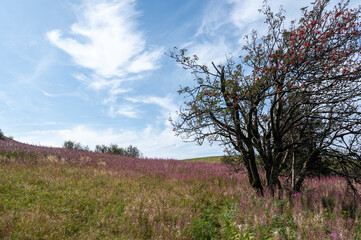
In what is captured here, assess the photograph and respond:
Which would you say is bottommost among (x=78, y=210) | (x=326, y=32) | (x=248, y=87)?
(x=78, y=210)

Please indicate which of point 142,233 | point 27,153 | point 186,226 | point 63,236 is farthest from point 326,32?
point 27,153

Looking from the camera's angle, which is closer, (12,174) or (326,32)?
(326,32)

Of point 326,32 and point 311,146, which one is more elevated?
point 326,32

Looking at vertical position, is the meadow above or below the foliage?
below

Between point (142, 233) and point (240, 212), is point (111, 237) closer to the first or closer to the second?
point (142, 233)

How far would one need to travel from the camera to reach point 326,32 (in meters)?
5.53

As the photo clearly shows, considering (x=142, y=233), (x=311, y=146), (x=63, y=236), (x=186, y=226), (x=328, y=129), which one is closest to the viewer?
(x=63, y=236)

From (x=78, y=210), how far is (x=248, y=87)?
20.3 ft

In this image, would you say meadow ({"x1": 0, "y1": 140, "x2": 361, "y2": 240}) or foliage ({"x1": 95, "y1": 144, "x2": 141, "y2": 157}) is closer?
meadow ({"x1": 0, "y1": 140, "x2": 361, "y2": 240})

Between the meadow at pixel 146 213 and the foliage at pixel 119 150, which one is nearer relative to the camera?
the meadow at pixel 146 213

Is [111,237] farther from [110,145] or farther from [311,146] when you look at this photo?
[110,145]

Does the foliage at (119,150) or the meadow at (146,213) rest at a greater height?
the foliage at (119,150)

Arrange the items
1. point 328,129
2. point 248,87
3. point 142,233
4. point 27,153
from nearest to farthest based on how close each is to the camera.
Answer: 1. point 142,233
2. point 248,87
3. point 328,129
4. point 27,153

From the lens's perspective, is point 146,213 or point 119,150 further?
point 119,150
